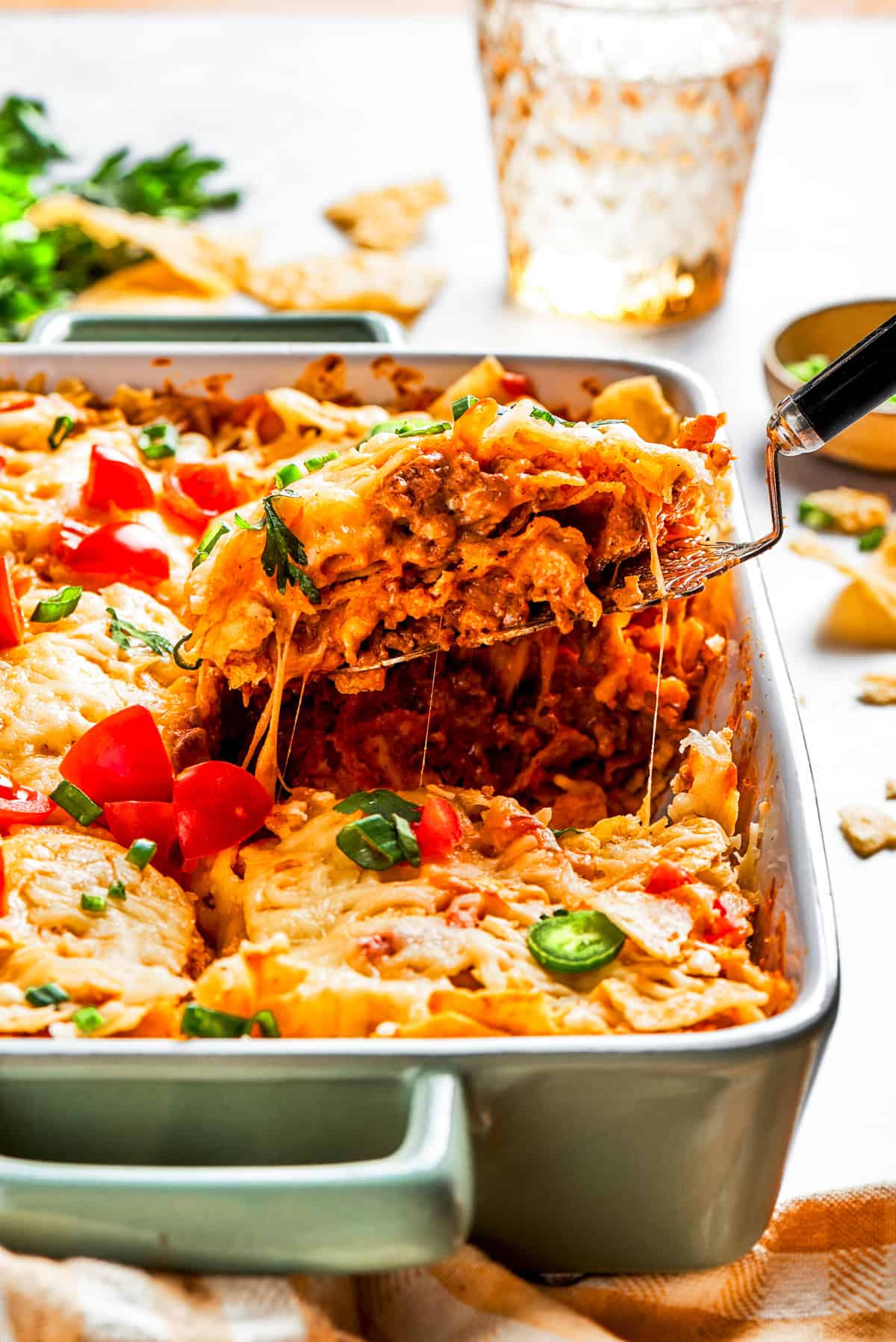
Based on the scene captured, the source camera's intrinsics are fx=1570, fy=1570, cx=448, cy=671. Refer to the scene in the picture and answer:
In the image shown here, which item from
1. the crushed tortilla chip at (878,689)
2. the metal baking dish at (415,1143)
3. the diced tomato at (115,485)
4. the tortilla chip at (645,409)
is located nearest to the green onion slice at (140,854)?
A: the metal baking dish at (415,1143)

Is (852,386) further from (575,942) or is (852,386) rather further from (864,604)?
(864,604)

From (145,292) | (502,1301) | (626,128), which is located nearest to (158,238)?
(145,292)

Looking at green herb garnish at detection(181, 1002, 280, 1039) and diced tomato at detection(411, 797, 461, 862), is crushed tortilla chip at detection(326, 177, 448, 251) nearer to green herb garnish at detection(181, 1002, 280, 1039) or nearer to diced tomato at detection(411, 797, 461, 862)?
diced tomato at detection(411, 797, 461, 862)

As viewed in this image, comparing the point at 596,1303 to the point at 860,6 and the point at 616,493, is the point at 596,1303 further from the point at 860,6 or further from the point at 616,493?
the point at 860,6

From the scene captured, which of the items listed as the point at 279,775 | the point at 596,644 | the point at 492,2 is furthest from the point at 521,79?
the point at 279,775

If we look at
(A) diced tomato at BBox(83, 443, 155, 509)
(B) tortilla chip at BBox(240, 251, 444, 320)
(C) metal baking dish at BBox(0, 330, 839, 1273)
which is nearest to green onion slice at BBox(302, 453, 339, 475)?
(A) diced tomato at BBox(83, 443, 155, 509)

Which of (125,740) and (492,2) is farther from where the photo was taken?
(492,2)
